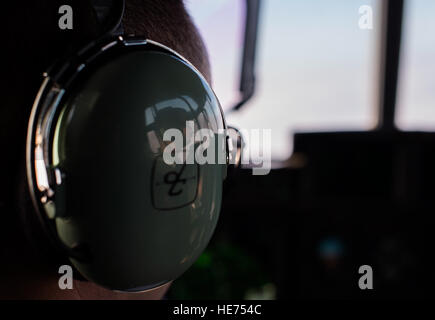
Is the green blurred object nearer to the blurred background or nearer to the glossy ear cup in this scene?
the blurred background

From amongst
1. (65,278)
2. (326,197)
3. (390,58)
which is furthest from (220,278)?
(390,58)

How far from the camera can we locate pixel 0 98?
273mm

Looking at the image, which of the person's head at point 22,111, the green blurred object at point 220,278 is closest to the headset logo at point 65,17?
the person's head at point 22,111

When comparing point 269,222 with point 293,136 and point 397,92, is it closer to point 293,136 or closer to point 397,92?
point 293,136

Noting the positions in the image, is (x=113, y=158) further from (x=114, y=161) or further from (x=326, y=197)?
(x=326, y=197)

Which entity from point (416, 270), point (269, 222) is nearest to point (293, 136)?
point (269, 222)

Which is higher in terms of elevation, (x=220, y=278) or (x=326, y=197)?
(x=326, y=197)

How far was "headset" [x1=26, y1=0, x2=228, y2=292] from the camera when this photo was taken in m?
0.27

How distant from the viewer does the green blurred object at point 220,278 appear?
954mm

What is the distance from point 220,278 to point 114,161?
867mm

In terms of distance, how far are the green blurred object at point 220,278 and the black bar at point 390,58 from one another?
959 millimetres

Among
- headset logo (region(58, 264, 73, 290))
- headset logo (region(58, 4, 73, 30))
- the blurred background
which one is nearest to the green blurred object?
the blurred background

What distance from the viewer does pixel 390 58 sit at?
6.13ft
